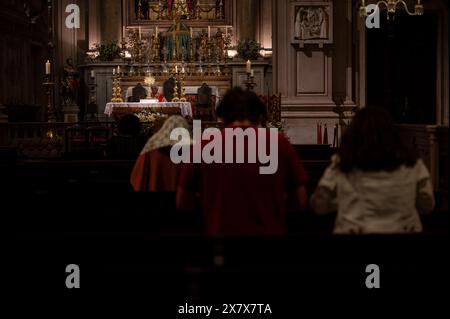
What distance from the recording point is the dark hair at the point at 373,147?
155 inches

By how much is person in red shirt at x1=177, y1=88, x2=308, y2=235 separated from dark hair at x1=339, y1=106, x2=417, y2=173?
0.33 metres

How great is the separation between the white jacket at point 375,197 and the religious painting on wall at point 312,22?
11.6m

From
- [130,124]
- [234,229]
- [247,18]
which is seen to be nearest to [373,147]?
[234,229]

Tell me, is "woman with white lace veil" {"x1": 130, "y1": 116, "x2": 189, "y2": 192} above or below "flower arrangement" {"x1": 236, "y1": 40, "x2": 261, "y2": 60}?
below

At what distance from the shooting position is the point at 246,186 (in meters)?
4.12

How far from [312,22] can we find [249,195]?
11.9 m

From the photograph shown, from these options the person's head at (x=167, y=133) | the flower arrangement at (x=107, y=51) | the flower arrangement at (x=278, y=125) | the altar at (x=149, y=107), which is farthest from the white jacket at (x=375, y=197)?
the flower arrangement at (x=107, y=51)

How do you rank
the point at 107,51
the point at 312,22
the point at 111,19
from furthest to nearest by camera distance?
1. the point at 111,19
2. the point at 107,51
3. the point at 312,22

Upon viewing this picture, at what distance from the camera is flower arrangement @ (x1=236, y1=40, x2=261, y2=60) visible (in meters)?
23.6

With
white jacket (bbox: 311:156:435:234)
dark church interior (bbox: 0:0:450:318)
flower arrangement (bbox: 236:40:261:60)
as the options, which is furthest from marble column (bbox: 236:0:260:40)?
white jacket (bbox: 311:156:435:234)

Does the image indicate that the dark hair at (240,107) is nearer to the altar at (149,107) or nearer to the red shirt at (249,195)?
the red shirt at (249,195)

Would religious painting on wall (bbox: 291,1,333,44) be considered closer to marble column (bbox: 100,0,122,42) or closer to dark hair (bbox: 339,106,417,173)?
marble column (bbox: 100,0,122,42)

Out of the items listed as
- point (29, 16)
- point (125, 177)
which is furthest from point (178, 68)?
point (125, 177)

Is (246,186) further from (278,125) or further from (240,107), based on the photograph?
(278,125)
